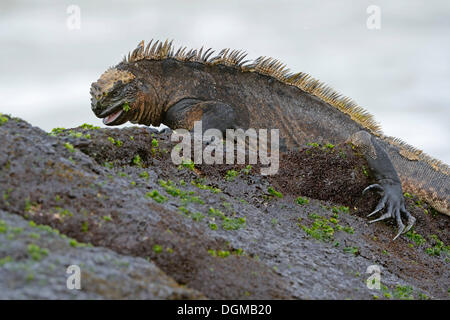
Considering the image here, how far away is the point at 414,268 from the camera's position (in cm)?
841

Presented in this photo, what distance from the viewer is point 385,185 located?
10.4 meters

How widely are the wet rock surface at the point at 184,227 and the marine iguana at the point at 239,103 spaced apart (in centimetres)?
227

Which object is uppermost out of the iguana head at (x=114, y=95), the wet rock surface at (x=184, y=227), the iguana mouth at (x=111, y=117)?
the iguana head at (x=114, y=95)

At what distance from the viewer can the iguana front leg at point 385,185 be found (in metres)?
10.1

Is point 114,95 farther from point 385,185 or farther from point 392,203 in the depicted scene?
point 392,203

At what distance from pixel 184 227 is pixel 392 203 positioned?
17.5 ft

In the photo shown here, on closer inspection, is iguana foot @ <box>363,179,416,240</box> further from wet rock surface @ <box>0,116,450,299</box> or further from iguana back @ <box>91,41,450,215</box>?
iguana back @ <box>91,41,450,215</box>

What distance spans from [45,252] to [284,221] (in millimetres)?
4288

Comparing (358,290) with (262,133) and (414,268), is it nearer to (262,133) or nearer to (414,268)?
(414,268)

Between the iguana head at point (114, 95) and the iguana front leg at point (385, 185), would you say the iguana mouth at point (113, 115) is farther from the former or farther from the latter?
the iguana front leg at point (385, 185)

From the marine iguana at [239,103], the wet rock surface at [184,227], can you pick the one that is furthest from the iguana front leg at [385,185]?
the marine iguana at [239,103]

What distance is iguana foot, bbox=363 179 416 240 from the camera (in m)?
9.99

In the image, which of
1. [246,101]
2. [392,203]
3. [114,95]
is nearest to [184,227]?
[392,203]
